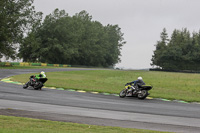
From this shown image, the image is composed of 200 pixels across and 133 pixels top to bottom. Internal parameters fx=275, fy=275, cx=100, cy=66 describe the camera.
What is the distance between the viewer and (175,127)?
1054 centimetres

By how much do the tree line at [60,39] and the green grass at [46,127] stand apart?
4788 cm

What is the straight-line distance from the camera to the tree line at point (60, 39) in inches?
2346

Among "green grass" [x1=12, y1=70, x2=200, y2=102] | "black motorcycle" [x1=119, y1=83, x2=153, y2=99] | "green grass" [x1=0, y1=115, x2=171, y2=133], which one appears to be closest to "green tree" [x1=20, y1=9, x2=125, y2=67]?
"green grass" [x1=12, y1=70, x2=200, y2=102]

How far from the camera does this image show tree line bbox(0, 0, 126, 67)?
196 ft

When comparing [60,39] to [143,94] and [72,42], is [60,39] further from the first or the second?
[143,94]

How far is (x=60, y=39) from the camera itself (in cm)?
9194

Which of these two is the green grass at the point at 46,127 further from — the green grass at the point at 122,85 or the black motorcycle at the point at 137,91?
the green grass at the point at 122,85

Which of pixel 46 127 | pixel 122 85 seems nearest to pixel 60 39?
pixel 122 85

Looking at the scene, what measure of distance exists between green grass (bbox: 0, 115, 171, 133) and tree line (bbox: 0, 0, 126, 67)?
47.9 meters

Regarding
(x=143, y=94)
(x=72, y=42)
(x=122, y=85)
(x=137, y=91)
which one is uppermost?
(x=72, y=42)

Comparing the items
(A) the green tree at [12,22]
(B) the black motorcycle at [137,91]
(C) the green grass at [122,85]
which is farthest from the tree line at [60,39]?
(B) the black motorcycle at [137,91]

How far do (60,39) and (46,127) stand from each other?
84619mm

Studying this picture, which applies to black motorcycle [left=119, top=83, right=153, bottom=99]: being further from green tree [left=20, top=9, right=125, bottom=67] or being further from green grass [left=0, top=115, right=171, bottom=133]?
green tree [left=20, top=9, right=125, bottom=67]

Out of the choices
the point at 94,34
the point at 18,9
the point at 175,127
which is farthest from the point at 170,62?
the point at 175,127
